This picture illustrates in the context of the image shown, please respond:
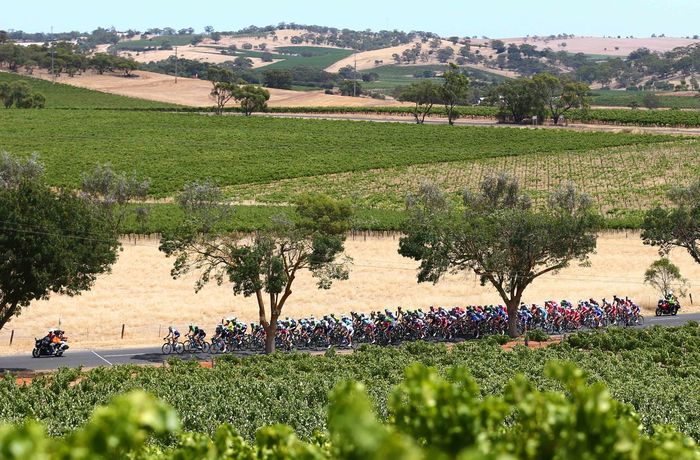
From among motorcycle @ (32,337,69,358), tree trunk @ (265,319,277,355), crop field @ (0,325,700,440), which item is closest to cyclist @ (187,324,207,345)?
tree trunk @ (265,319,277,355)

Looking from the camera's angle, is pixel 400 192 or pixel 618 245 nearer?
pixel 618 245

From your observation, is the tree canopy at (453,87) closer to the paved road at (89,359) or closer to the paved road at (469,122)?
the paved road at (469,122)

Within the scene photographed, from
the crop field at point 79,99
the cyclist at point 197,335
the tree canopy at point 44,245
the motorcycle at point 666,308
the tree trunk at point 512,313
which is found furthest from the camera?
the crop field at point 79,99

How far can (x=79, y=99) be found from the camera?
171750mm

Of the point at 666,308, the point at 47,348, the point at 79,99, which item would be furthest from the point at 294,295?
the point at 79,99

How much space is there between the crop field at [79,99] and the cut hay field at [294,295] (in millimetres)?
104062

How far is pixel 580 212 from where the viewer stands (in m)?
48.9

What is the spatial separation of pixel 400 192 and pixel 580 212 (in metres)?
44.5

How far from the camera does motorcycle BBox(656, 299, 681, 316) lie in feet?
163

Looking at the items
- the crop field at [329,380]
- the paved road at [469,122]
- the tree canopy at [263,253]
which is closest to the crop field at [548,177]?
the paved road at [469,122]

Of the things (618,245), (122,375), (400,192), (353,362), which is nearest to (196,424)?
(122,375)

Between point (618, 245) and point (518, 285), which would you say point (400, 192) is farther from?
point (518, 285)

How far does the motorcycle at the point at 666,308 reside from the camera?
49.6m

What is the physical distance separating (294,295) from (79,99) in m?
128
